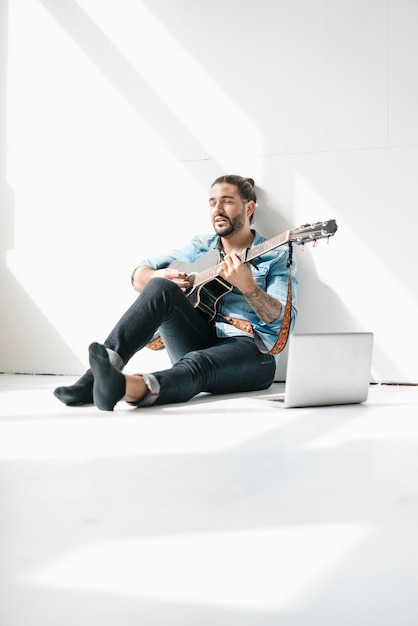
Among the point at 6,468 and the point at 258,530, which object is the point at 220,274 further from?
the point at 258,530

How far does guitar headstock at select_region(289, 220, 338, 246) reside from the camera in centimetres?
255

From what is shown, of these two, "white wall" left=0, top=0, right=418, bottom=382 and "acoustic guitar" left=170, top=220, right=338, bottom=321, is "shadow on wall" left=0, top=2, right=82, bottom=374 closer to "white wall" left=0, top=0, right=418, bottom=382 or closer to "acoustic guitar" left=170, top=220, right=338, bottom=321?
"white wall" left=0, top=0, right=418, bottom=382

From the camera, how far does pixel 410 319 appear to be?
3430mm

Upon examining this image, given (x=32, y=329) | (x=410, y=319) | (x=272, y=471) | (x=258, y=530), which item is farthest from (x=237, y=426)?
(x=32, y=329)

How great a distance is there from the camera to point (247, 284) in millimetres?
2787

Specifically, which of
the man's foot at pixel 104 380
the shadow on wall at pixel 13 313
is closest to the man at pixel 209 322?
the man's foot at pixel 104 380

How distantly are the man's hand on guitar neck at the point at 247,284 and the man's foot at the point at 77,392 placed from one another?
2.19 feet

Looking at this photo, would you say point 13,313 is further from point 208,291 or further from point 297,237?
point 297,237

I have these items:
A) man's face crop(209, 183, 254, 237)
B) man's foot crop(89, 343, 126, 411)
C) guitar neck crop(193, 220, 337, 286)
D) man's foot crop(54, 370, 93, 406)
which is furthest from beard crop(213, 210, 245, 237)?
man's foot crop(89, 343, 126, 411)

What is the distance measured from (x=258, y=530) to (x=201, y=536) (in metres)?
0.11

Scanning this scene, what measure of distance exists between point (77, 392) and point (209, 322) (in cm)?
75

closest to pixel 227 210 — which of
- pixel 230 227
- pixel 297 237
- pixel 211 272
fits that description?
pixel 230 227

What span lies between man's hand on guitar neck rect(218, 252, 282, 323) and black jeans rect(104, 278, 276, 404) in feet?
0.54
